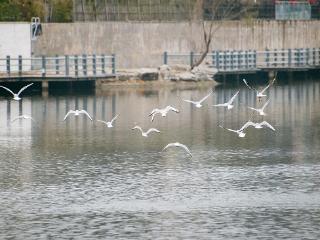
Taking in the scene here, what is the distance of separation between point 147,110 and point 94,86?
11500 mm

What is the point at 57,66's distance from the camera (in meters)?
67.1

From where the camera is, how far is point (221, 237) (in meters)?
28.7

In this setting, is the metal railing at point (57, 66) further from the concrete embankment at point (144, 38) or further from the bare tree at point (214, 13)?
the bare tree at point (214, 13)

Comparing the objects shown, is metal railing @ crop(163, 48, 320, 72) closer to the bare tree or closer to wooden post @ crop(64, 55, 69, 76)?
the bare tree

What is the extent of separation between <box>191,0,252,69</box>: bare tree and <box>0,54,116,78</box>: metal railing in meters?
7.50

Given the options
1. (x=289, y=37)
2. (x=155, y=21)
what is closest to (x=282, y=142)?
(x=155, y=21)

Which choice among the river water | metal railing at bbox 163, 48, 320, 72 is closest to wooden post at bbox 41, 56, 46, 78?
the river water

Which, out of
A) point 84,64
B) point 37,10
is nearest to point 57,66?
point 84,64

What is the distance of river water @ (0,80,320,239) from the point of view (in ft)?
98.4

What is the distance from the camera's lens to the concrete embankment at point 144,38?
70.9 meters

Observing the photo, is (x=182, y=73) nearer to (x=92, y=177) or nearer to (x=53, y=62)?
(x=53, y=62)

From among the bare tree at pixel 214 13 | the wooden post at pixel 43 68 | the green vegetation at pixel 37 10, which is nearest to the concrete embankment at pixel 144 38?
the bare tree at pixel 214 13

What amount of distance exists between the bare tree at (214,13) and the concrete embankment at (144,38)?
407 mm

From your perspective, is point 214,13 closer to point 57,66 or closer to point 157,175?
point 57,66
